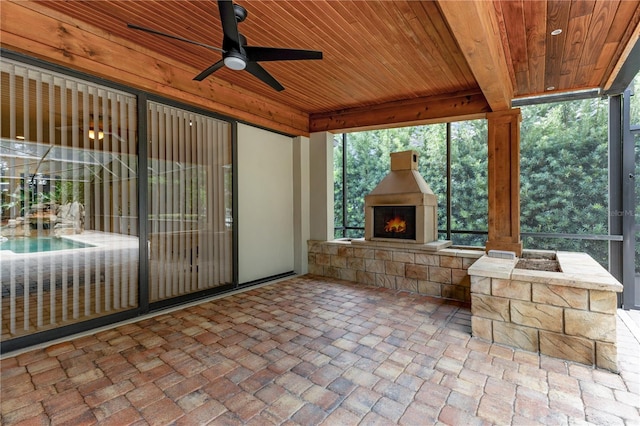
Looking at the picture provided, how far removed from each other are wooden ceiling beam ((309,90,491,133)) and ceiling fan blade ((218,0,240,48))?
3.00 meters

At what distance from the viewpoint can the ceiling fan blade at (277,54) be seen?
229cm

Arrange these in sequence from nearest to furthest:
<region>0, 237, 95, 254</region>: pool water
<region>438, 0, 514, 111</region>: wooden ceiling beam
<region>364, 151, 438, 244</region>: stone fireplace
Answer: <region>438, 0, 514, 111</region>: wooden ceiling beam
<region>0, 237, 95, 254</region>: pool water
<region>364, 151, 438, 244</region>: stone fireplace

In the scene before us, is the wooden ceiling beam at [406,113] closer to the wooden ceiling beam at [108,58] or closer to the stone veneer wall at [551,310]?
the wooden ceiling beam at [108,58]

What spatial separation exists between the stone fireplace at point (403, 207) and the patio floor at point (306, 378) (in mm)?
1526

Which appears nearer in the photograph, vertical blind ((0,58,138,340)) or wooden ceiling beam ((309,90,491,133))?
vertical blind ((0,58,138,340))

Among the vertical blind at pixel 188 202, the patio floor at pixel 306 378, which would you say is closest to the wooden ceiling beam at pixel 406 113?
the vertical blind at pixel 188 202

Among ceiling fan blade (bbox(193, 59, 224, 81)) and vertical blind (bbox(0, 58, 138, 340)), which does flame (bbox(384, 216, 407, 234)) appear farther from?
vertical blind (bbox(0, 58, 138, 340))

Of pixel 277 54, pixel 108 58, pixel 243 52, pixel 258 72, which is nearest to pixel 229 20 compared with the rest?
pixel 243 52

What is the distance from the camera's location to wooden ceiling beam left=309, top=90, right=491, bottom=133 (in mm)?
4059

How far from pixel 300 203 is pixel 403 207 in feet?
5.66

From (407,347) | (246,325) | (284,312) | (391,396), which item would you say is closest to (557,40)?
(407,347)

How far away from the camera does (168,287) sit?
354cm

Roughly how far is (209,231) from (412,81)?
3268 mm

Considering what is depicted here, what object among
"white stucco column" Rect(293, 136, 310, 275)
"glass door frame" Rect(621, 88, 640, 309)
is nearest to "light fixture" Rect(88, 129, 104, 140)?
"white stucco column" Rect(293, 136, 310, 275)
